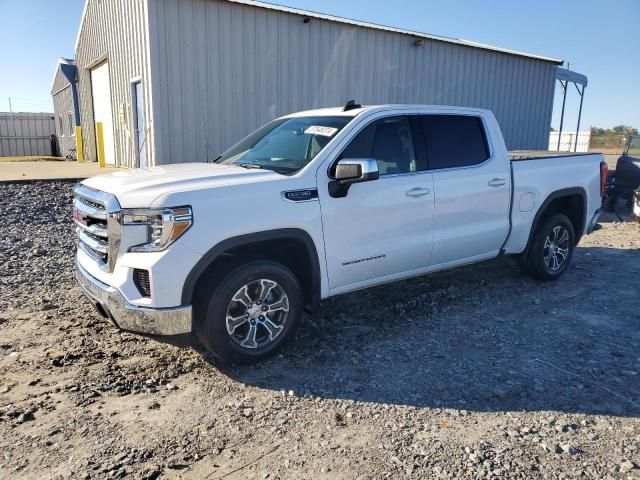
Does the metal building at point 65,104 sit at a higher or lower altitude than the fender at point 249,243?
higher

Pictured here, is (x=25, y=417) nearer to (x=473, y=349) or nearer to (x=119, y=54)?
(x=473, y=349)

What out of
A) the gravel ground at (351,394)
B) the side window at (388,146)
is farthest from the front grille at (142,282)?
the side window at (388,146)

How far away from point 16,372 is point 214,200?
1.92 meters

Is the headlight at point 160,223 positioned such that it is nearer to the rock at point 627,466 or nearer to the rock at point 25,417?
the rock at point 25,417

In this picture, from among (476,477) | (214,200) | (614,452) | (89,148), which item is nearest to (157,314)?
(214,200)

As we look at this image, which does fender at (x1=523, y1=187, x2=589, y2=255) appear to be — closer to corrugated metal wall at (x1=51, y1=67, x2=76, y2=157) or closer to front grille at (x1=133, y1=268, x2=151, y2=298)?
front grille at (x1=133, y1=268, x2=151, y2=298)

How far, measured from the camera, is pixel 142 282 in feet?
11.1

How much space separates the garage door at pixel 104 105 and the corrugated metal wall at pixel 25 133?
41.5 feet

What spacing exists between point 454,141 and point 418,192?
841mm

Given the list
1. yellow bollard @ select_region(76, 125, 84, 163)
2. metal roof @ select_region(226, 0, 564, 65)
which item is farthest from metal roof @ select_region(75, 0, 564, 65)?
yellow bollard @ select_region(76, 125, 84, 163)

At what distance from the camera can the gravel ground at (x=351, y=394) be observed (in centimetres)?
277

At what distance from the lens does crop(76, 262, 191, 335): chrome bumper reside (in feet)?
11.0

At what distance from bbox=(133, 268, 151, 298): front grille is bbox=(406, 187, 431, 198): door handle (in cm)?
224

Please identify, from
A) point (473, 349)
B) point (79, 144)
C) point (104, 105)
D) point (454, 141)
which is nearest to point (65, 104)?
point (79, 144)
